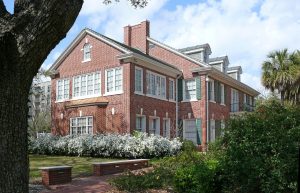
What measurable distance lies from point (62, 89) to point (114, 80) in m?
5.33

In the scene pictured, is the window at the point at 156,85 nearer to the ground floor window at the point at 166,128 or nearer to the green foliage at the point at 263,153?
the ground floor window at the point at 166,128

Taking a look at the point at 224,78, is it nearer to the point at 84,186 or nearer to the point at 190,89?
the point at 190,89

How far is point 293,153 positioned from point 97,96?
19642 mm

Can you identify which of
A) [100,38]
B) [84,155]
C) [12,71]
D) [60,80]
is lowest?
[84,155]

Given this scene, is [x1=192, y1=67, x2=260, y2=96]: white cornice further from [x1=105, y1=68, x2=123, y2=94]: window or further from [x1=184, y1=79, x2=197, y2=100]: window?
[x1=105, y1=68, x2=123, y2=94]: window

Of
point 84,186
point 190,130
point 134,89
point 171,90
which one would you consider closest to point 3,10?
point 84,186

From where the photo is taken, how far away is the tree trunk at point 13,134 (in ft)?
Result: 19.0

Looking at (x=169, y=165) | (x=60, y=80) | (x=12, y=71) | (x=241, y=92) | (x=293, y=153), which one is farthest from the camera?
(x=241, y=92)

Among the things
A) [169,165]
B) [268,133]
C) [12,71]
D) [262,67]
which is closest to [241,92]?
[262,67]

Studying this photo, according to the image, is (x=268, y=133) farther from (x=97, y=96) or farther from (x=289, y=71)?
(x=289, y=71)

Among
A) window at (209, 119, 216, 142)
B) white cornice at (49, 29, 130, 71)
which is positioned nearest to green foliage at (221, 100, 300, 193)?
white cornice at (49, 29, 130, 71)

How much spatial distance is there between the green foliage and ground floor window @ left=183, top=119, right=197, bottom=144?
20.8 metres

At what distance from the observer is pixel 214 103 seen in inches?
1282

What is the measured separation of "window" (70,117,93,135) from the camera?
91.4 feet
